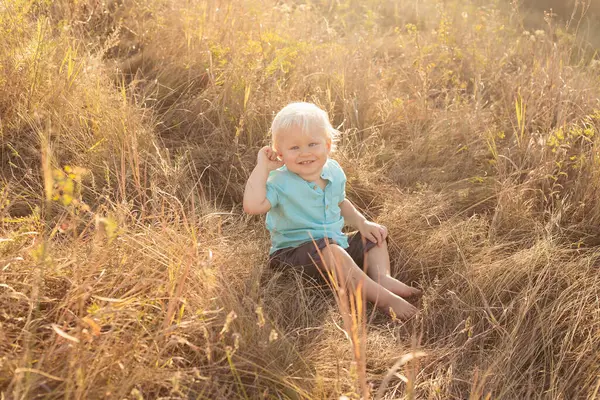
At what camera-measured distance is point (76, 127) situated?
2.99 m

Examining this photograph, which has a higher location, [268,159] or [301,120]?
[301,120]

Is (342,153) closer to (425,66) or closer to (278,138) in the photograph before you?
(278,138)

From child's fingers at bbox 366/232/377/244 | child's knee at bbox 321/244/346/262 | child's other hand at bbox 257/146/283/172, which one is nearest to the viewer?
child's knee at bbox 321/244/346/262

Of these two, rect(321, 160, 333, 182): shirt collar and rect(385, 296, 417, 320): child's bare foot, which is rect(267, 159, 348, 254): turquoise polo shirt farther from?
rect(385, 296, 417, 320): child's bare foot

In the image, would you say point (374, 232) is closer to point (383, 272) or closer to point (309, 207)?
point (383, 272)

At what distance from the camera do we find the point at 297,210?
9.04ft

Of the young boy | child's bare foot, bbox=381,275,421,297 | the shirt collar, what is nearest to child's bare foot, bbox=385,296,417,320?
the young boy

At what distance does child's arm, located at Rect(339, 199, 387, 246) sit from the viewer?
2.83m

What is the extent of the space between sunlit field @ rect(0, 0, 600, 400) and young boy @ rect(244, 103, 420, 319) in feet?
0.33

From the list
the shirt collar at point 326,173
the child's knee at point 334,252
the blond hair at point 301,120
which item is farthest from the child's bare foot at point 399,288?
the blond hair at point 301,120

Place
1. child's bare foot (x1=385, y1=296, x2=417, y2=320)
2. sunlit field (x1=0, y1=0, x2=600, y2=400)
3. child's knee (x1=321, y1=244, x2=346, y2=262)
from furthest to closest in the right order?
1. child's knee (x1=321, y1=244, x2=346, y2=262)
2. child's bare foot (x1=385, y1=296, x2=417, y2=320)
3. sunlit field (x1=0, y1=0, x2=600, y2=400)

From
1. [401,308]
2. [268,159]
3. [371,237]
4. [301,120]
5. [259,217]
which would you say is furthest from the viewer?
[259,217]

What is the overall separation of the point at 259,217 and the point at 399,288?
78 cm

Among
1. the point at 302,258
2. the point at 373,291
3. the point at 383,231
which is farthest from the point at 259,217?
the point at 373,291
